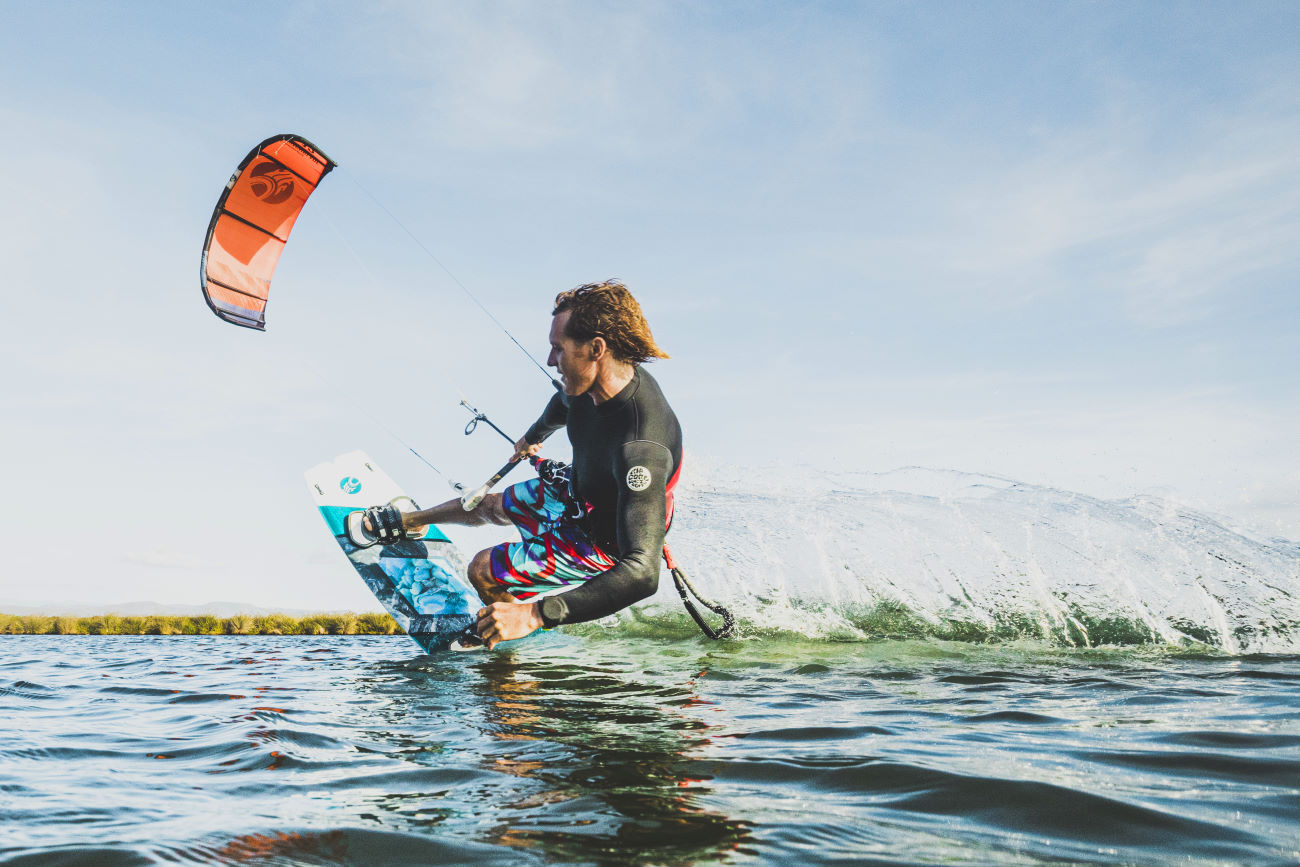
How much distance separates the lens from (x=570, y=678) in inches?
207

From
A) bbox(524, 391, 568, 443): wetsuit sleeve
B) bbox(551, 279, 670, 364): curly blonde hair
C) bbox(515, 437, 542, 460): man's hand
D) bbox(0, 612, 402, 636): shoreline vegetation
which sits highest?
bbox(551, 279, 670, 364): curly blonde hair

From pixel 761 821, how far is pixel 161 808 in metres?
1.72

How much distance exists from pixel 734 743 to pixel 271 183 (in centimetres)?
822

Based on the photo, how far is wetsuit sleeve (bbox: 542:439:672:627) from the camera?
3686 millimetres

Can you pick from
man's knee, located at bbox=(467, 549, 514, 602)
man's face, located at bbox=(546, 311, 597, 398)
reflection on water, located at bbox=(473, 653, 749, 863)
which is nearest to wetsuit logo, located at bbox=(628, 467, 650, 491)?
man's face, located at bbox=(546, 311, 597, 398)

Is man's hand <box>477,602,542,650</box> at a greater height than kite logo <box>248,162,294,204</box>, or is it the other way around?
kite logo <box>248,162,294,204</box>

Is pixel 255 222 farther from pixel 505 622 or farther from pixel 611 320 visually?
pixel 505 622

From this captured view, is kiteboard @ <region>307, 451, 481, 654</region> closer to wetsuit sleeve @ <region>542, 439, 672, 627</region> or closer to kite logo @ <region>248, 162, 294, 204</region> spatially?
kite logo @ <region>248, 162, 294, 204</region>

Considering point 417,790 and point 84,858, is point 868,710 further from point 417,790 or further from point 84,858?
point 84,858

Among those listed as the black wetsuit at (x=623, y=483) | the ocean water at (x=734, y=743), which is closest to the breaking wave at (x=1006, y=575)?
the ocean water at (x=734, y=743)

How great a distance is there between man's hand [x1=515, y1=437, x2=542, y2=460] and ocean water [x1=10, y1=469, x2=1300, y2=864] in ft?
5.33

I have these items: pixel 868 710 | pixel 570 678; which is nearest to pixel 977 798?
pixel 868 710

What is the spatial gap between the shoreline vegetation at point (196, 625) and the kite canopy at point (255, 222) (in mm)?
6480

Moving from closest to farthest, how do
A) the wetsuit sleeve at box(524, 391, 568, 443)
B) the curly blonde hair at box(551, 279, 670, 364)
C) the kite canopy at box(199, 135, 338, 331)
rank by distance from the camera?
the curly blonde hair at box(551, 279, 670, 364)
the wetsuit sleeve at box(524, 391, 568, 443)
the kite canopy at box(199, 135, 338, 331)
